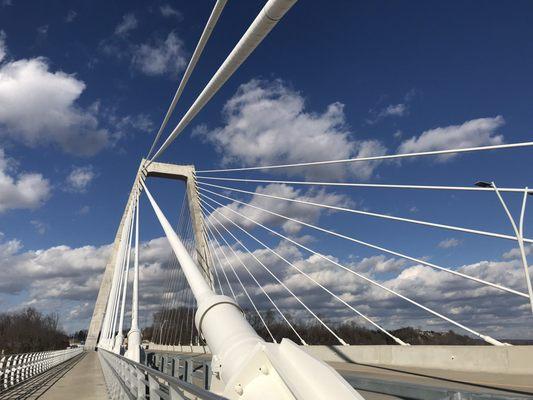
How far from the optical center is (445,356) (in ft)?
43.2

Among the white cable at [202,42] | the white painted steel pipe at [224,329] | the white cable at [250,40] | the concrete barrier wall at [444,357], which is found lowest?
the concrete barrier wall at [444,357]

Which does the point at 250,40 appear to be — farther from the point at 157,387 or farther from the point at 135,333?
the point at 135,333

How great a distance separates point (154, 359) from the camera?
18.8 m

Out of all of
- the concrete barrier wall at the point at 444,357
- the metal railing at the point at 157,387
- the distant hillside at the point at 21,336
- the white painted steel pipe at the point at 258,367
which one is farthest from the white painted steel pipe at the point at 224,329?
the distant hillside at the point at 21,336

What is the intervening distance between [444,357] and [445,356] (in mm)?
42

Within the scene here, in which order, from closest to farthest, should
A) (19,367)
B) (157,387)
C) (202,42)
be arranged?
(157,387)
(202,42)
(19,367)

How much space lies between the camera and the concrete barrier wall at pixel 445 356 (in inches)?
433

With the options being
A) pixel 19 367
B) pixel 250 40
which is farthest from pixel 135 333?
pixel 250 40

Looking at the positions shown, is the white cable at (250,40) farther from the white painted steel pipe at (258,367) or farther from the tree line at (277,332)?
the tree line at (277,332)

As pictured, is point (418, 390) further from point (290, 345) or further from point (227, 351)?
point (227, 351)

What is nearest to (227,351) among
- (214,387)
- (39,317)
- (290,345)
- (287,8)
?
(214,387)

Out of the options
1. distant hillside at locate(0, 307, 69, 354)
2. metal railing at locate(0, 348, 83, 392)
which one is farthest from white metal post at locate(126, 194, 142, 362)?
distant hillside at locate(0, 307, 69, 354)

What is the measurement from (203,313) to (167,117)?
963cm

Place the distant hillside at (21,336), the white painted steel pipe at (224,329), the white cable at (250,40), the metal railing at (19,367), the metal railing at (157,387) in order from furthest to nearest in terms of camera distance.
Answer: the distant hillside at (21,336), the metal railing at (19,367), the white cable at (250,40), the white painted steel pipe at (224,329), the metal railing at (157,387)
